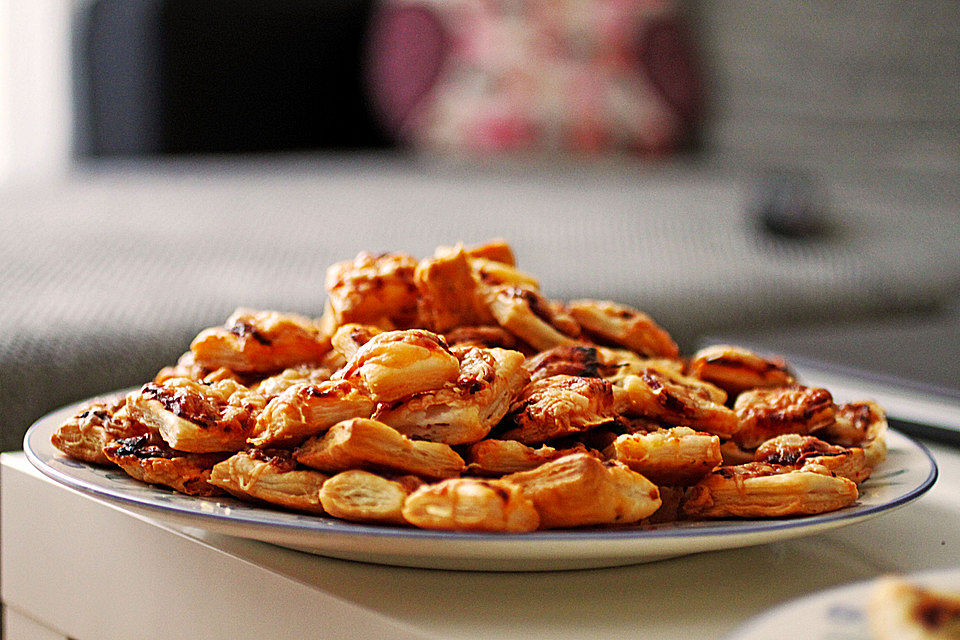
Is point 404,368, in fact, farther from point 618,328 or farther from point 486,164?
point 486,164

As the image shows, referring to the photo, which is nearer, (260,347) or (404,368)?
(404,368)

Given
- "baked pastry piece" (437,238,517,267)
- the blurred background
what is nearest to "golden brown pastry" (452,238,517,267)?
"baked pastry piece" (437,238,517,267)

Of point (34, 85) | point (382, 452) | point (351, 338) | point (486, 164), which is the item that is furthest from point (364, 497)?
point (34, 85)

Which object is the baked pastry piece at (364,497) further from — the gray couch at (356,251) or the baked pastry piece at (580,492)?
the gray couch at (356,251)

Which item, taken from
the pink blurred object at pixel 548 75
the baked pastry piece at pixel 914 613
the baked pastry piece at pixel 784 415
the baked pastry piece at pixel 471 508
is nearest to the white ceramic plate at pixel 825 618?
the baked pastry piece at pixel 914 613

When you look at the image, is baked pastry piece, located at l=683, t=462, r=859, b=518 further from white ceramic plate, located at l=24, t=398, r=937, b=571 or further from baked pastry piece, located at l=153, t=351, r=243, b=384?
baked pastry piece, located at l=153, t=351, r=243, b=384

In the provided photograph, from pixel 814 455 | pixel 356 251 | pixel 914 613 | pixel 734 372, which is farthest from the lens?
pixel 356 251

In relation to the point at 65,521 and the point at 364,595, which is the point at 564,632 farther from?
the point at 65,521
